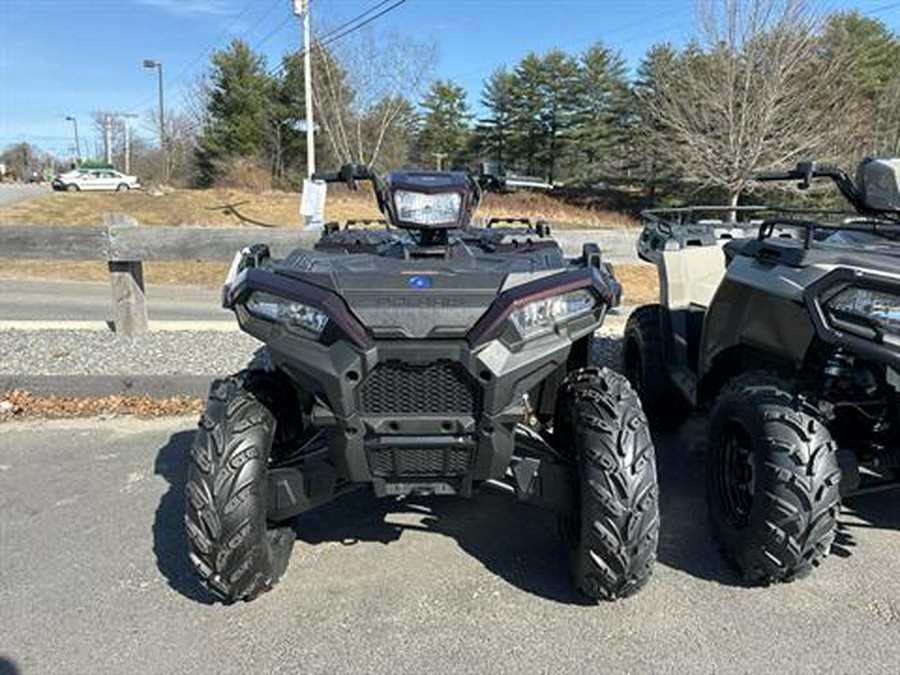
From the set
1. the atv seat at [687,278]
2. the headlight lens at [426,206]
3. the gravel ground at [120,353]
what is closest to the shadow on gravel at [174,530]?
the gravel ground at [120,353]

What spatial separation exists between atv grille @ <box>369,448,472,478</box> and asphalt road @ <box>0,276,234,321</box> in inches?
254

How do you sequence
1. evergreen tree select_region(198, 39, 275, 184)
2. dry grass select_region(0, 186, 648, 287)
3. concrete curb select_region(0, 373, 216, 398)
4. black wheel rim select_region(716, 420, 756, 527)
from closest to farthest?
1. black wheel rim select_region(716, 420, 756, 527)
2. concrete curb select_region(0, 373, 216, 398)
3. dry grass select_region(0, 186, 648, 287)
4. evergreen tree select_region(198, 39, 275, 184)

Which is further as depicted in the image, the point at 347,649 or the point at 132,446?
the point at 132,446

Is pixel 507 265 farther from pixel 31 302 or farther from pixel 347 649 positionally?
pixel 31 302

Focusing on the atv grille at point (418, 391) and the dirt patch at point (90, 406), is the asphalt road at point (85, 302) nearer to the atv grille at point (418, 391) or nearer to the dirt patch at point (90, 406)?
the dirt patch at point (90, 406)

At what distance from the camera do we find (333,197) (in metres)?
30.4

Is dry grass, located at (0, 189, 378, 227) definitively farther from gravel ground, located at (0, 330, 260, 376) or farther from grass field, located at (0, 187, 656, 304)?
gravel ground, located at (0, 330, 260, 376)

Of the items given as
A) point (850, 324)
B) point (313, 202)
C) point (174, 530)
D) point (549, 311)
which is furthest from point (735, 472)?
point (313, 202)

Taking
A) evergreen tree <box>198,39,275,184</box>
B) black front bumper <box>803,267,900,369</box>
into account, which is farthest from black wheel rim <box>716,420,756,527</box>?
evergreen tree <box>198,39,275,184</box>

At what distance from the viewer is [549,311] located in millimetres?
2574

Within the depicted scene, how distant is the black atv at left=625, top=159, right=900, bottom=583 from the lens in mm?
2770

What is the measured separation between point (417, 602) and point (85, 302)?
8.58 metres

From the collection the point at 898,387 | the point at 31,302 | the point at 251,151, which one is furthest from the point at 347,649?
the point at 251,151

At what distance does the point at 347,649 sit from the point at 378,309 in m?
1.17
